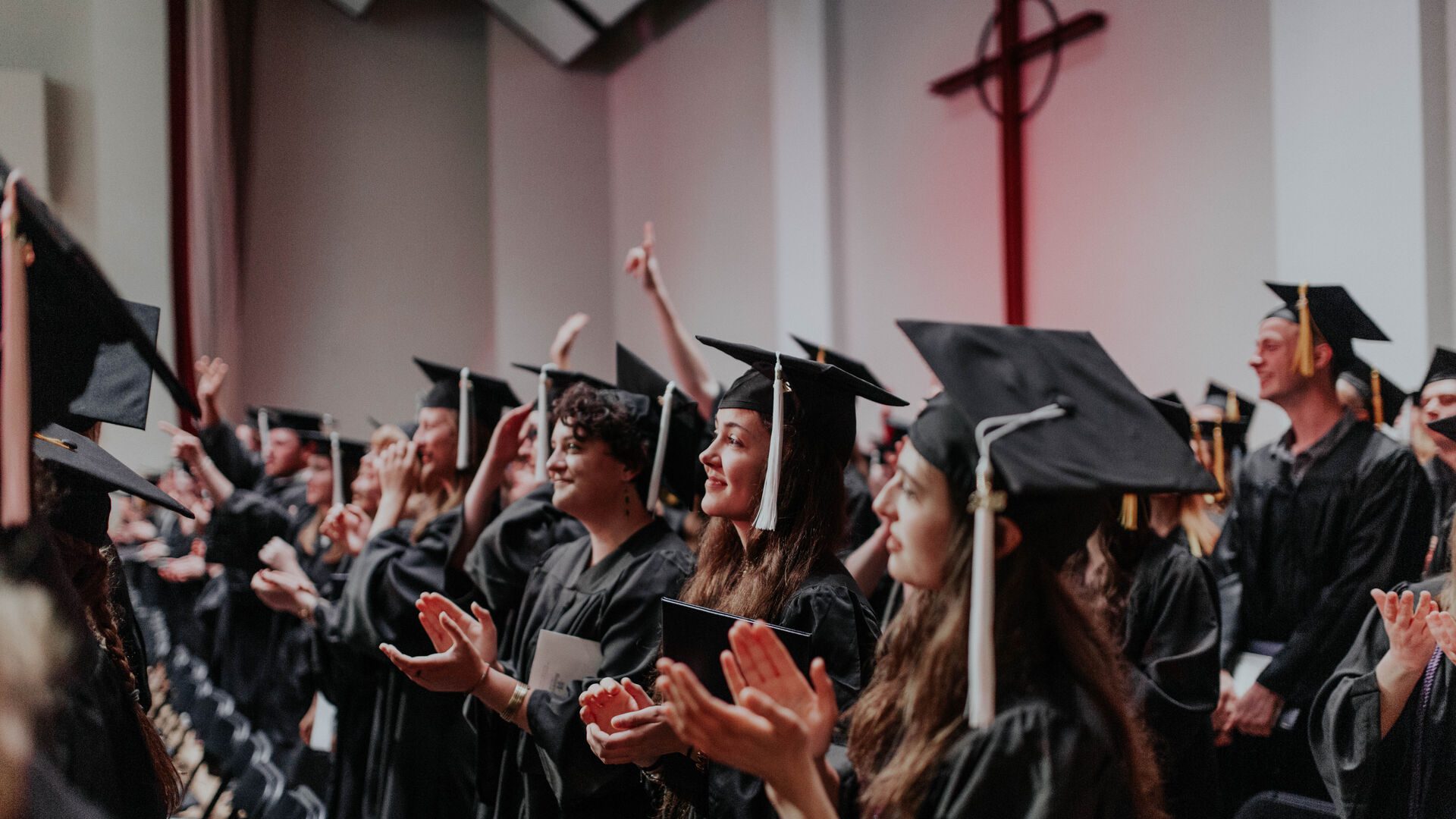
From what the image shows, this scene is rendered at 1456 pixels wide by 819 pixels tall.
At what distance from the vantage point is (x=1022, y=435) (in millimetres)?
1617

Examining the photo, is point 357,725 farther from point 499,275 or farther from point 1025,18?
point 499,275

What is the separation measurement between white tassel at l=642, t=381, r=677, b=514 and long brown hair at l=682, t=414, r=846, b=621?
1.83ft

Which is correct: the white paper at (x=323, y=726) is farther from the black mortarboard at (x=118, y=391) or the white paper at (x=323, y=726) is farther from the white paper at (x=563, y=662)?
the black mortarboard at (x=118, y=391)

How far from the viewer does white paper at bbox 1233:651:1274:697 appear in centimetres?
368

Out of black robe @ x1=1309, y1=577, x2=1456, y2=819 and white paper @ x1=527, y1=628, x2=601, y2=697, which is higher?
white paper @ x1=527, y1=628, x2=601, y2=697

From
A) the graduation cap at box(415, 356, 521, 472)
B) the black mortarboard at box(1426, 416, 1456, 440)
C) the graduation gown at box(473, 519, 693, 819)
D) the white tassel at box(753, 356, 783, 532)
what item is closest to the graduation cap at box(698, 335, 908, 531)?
the white tassel at box(753, 356, 783, 532)

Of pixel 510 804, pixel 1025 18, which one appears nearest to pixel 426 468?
pixel 510 804

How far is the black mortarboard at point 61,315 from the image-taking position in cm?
149

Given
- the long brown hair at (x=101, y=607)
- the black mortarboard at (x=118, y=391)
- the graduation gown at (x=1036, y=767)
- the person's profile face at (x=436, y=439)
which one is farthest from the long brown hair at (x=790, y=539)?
the person's profile face at (x=436, y=439)

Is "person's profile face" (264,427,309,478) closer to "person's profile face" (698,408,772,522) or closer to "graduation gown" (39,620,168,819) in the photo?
"person's profile face" (698,408,772,522)

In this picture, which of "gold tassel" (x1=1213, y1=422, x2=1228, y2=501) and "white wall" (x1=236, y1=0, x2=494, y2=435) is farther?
"white wall" (x1=236, y1=0, x2=494, y2=435)

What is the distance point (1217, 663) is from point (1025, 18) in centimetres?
501

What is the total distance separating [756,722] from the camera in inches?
63.0

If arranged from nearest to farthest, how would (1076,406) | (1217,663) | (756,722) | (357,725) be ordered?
(756,722)
(1076,406)
(1217,663)
(357,725)
